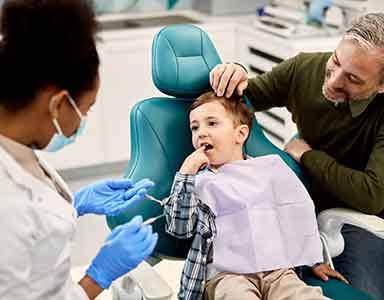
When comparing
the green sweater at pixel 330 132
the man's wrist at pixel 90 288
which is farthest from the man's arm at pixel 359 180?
the man's wrist at pixel 90 288

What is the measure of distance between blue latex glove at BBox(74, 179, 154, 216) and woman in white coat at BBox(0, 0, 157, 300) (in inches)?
13.3

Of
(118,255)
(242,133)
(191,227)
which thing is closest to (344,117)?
(242,133)

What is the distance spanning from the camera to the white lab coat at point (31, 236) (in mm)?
1188

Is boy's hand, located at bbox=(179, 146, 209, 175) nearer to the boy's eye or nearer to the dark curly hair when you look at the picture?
the boy's eye

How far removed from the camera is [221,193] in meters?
1.79

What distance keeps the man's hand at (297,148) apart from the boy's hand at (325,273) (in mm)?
350

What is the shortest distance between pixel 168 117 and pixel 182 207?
361 mm

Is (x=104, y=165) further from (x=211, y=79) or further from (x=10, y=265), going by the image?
(x=10, y=265)

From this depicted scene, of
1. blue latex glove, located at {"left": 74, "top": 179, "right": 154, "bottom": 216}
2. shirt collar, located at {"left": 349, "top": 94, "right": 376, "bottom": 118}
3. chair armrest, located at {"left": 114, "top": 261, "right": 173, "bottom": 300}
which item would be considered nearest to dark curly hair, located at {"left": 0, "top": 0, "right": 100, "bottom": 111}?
blue latex glove, located at {"left": 74, "top": 179, "right": 154, "bottom": 216}

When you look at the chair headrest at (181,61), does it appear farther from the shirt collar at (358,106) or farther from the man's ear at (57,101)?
the man's ear at (57,101)

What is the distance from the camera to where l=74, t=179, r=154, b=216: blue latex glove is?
1688mm

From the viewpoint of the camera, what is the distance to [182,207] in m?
1.70

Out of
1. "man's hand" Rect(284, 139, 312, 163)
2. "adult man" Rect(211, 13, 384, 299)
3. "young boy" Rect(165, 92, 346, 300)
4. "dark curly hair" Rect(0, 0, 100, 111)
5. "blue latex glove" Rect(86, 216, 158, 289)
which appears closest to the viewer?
"dark curly hair" Rect(0, 0, 100, 111)

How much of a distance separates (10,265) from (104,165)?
2.56 m
